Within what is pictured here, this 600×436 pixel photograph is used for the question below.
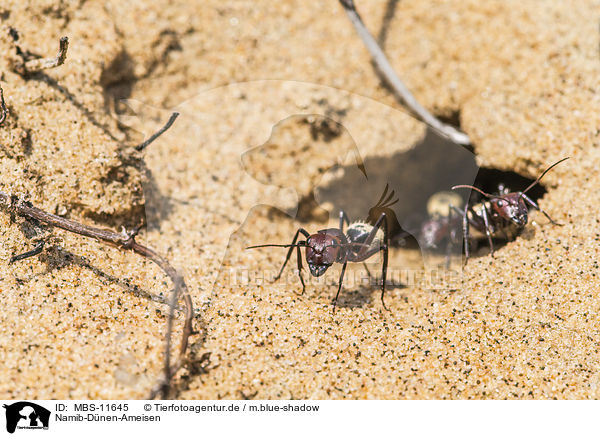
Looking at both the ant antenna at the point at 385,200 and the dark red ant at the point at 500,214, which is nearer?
the dark red ant at the point at 500,214

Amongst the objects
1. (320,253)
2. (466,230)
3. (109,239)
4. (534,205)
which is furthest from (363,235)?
(109,239)

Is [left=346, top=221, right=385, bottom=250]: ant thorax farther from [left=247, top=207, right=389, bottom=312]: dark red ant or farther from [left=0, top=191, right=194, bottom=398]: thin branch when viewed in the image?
[left=0, top=191, right=194, bottom=398]: thin branch

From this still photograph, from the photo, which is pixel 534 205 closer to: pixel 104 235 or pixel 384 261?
pixel 384 261

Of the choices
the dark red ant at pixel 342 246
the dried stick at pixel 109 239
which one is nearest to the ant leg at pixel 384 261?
the dark red ant at pixel 342 246
